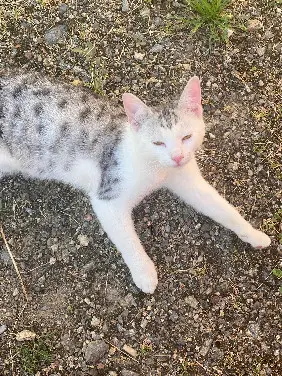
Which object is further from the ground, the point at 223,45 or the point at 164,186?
the point at 223,45

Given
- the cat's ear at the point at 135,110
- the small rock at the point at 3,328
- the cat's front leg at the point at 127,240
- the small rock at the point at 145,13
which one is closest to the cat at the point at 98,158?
the cat's front leg at the point at 127,240

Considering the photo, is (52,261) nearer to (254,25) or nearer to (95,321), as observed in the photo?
(95,321)

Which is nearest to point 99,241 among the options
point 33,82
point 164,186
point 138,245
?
point 138,245

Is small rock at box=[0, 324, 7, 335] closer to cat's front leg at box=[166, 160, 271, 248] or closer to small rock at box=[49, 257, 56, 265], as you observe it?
small rock at box=[49, 257, 56, 265]

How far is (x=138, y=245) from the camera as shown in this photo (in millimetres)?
3338

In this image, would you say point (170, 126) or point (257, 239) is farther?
point (257, 239)

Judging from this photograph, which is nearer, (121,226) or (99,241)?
(121,226)

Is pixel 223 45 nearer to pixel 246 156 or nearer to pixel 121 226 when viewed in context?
pixel 246 156

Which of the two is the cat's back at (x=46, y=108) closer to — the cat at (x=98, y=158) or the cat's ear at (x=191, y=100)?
the cat at (x=98, y=158)

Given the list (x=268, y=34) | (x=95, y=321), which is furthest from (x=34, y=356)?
(x=268, y=34)

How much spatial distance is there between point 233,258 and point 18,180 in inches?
57.9

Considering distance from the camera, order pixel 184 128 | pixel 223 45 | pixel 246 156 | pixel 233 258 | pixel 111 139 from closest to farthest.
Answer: pixel 184 128
pixel 111 139
pixel 233 258
pixel 246 156
pixel 223 45

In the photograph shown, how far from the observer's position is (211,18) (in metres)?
3.92

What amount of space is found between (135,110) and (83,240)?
1.01m
